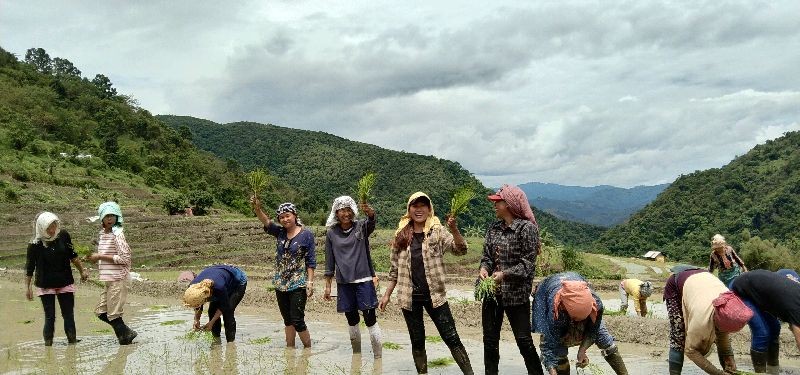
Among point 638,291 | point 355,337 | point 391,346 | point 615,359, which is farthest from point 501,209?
point 638,291

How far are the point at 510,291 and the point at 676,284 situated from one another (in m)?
1.39

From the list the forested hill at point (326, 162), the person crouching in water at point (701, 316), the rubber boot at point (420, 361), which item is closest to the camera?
the person crouching in water at point (701, 316)

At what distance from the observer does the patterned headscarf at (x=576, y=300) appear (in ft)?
14.8

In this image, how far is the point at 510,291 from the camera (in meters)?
5.34

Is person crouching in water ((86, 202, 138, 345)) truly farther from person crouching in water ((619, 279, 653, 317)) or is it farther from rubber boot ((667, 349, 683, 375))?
person crouching in water ((619, 279, 653, 317))

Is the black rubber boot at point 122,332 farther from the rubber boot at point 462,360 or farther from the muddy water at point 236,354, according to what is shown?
the rubber boot at point 462,360

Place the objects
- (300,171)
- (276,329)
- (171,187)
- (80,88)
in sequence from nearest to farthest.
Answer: (276,329), (171,187), (80,88), (300,171)

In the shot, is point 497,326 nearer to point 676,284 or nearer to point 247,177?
point 676,284

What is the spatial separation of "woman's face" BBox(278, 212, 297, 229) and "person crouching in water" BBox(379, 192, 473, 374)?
1592mm

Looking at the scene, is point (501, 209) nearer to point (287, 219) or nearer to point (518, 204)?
point (518, 204)

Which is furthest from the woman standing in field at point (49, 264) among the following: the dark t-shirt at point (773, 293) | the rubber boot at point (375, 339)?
the dark t-shirt at point (773, 293)

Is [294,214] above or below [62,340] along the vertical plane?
above

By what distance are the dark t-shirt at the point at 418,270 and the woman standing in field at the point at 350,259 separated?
0.62 metres

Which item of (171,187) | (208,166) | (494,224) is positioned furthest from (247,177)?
(208,166)
